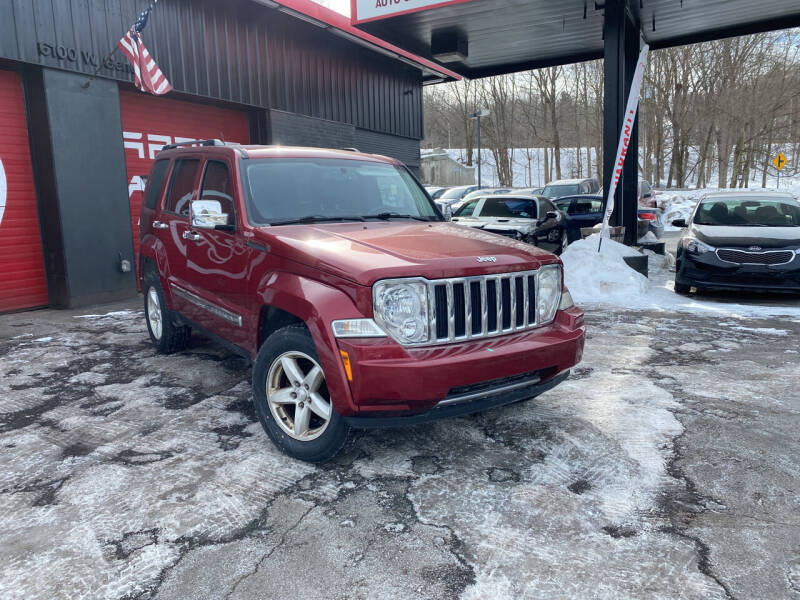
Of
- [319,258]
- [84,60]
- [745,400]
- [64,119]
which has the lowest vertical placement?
[745,400]

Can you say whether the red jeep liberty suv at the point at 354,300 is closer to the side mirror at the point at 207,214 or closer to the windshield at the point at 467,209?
the side mirror at the point at 207,214

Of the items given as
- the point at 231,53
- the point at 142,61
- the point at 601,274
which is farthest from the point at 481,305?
the point at 231,53

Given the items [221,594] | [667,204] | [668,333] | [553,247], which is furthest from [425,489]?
[667,204]

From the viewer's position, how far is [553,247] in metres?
13.3

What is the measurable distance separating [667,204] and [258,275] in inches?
1138

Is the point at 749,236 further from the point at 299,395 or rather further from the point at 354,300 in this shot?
the point at 299,395

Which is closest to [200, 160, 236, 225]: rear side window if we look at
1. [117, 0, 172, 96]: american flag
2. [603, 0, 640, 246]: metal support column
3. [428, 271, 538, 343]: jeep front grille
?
[428, 271, 538, 343]: jeep front grille

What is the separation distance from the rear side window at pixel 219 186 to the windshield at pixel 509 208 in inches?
355

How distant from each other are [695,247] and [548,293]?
6002 millimetres

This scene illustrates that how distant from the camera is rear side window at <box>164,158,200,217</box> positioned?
507 centimetres

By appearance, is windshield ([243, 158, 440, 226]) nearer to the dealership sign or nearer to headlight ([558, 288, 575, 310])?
headlight ([558, 288, 575, 310])

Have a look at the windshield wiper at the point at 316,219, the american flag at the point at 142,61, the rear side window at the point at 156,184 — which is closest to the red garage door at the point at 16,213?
the american flag at the point at 142,61

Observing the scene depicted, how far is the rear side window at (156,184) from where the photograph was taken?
5750mm

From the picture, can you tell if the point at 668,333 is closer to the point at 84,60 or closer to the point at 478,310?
the point at 478,310
